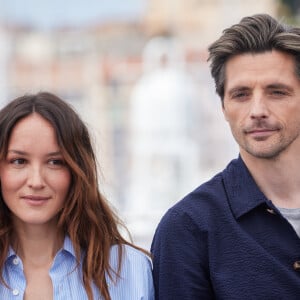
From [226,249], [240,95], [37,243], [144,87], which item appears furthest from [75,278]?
[144,87]

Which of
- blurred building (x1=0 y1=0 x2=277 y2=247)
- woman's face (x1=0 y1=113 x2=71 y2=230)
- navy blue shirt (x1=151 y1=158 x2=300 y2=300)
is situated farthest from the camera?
blurred building (x1=0 y1=0 x2=277 y2=247)

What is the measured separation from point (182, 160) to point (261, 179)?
368 inches

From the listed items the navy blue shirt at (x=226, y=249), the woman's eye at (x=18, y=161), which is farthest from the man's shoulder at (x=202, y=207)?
the woman's eye at (x=18, y=161)

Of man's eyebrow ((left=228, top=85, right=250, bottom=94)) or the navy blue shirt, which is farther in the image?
man's eyebrow ((left=228, top=85, right=250, bottom=94))

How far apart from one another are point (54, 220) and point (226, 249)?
0.51 meters

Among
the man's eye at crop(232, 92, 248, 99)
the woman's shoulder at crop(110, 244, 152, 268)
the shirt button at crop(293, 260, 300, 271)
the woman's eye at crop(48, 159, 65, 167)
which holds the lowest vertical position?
the shirt button at crop(293, 260, 300, 271)

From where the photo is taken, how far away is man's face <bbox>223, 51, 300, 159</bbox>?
2.60 metres

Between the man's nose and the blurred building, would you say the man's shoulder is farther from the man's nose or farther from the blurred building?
the blurred building

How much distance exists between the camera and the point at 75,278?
8.75ft

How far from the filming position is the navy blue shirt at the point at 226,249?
2533 mm

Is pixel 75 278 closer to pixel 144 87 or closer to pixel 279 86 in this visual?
pixel 279 86

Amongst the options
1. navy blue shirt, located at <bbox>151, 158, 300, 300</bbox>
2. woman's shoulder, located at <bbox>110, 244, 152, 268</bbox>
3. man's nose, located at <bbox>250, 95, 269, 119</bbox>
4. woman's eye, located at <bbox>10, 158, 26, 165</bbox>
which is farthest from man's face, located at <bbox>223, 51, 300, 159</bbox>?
woman's eye, located at <bbox>10, 158, 26, 165</bbox>

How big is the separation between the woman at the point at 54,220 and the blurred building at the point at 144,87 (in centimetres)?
372

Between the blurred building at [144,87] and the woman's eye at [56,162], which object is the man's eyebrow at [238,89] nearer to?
the woman's eye at [56,162]
